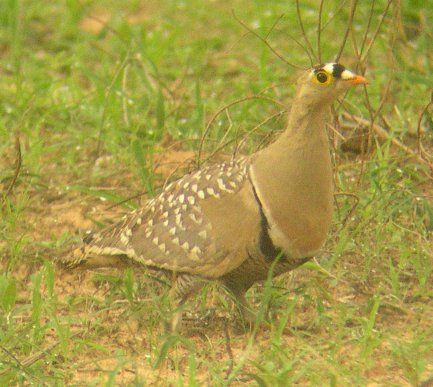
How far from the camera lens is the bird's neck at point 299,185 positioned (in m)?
4.12

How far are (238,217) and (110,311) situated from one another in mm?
790

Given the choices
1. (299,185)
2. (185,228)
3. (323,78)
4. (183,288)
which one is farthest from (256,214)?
(323,78)

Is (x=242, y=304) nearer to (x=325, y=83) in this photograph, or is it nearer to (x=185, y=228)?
(x=185, y=228)

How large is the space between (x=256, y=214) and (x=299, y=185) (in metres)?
0.18

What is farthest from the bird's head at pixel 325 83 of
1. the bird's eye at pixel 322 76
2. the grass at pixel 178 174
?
the grass at pixel 178 174

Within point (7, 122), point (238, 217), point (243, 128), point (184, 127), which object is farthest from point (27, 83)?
point (238, 217)

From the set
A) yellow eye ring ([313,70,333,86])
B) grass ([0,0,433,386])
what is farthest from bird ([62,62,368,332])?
grass ([0,0,433,386])

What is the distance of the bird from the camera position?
413 centimetres

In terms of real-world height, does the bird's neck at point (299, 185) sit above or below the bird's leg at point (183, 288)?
above

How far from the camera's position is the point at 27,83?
674cm

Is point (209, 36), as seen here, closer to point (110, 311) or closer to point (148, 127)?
point (148, 127)

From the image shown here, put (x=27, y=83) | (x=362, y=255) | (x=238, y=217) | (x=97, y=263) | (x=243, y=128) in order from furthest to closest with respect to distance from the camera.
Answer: (x=27, y=83)
(x=243, y=128)
(x=362, y=255)
(x=97, y=263)
(x=238, y=217)

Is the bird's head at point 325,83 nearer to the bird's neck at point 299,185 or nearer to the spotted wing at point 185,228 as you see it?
the bird's neck at point 299,185

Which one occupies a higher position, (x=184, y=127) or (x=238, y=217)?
(x=238, y=217)
